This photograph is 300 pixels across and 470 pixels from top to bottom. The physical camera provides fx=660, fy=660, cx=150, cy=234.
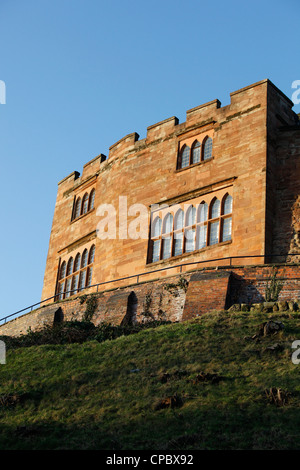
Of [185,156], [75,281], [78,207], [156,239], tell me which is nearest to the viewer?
[156,239]

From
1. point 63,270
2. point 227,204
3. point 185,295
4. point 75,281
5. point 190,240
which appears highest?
point 227,204

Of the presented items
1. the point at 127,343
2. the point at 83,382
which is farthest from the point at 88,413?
the point at 127,343

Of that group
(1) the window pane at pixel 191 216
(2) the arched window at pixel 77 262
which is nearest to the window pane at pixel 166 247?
(1) the window pane at pixel 191 216

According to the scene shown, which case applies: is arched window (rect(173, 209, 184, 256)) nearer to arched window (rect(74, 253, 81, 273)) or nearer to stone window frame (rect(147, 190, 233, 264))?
stone window frame (rect(147, 190, 233, 264))

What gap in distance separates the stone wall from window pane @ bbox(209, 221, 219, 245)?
2.73m

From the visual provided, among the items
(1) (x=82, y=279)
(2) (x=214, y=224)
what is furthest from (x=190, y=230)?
(1) (x=82, y=279)

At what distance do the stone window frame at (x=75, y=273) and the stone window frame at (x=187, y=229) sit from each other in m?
4.62

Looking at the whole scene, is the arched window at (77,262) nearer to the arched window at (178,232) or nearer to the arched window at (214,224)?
the arched window at (178,232)

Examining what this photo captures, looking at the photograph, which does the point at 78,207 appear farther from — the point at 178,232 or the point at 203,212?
the point at 203,212

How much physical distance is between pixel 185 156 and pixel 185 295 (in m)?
8.14

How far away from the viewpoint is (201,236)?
2728cm

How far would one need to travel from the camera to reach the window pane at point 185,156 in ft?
96.8

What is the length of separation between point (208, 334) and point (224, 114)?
12.2 metres

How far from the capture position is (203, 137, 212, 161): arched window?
28761 mm
